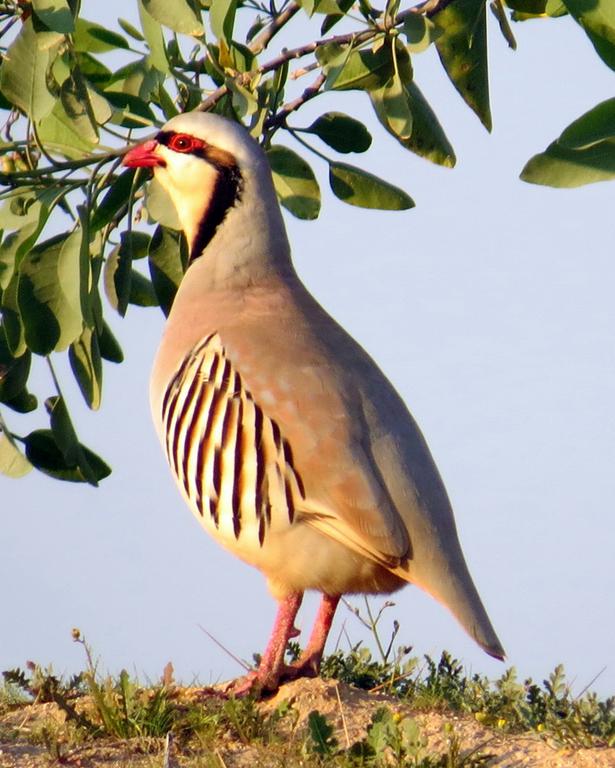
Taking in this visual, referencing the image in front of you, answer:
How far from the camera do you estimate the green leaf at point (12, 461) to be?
5.40 metres

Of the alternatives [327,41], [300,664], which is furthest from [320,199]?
[300,664]

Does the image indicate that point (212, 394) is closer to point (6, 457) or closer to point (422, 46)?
point (6, 457)

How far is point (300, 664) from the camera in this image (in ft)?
16.6

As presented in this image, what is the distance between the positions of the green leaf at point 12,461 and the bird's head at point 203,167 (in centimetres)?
102

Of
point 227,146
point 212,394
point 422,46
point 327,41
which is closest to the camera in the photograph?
point 422,46

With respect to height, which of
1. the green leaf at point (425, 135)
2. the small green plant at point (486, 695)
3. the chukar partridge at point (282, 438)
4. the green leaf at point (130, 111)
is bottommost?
the small green plant at point (486, 695)

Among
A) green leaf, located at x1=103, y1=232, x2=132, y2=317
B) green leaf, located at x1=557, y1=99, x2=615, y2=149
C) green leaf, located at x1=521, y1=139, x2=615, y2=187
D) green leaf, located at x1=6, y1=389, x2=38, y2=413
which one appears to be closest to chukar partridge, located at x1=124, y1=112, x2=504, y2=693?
green leaf, located at x1=103, y1=232, x2=132, y2=317

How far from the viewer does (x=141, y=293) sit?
238 inches

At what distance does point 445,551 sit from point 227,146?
1.76 meters

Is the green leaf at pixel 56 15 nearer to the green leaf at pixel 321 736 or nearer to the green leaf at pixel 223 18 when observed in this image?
the green leaf at pixel 223 18

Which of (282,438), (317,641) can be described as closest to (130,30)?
(282,438)

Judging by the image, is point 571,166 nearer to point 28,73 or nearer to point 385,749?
point 385,749

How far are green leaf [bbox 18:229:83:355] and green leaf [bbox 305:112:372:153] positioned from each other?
3.59 feet

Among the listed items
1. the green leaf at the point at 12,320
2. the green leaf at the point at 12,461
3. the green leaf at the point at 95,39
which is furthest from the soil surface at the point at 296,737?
the green leaf at the point at 95,39
